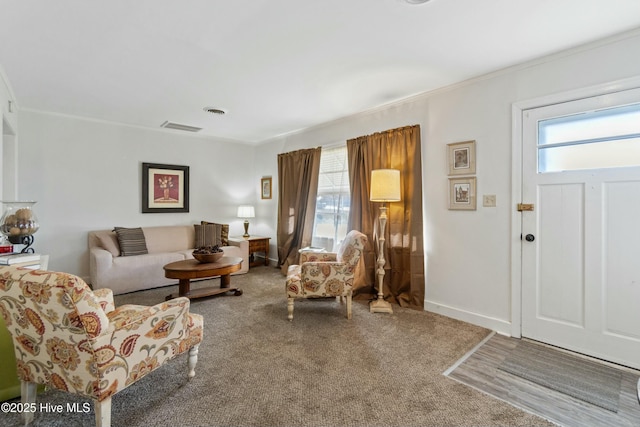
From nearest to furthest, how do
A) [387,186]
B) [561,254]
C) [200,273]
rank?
[561,254]
[387,186]
[200,273]

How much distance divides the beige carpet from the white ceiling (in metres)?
2.42

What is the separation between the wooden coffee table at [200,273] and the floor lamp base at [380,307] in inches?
66.5

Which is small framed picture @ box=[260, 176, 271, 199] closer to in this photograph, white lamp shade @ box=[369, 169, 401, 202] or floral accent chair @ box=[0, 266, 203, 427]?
white lamp shade @ box=[369, 169, 401, 202]

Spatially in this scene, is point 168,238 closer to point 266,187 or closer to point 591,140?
point 266,187

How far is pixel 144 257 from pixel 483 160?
14.2 feet

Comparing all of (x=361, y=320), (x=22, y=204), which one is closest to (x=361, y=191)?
(x=361, y=320)

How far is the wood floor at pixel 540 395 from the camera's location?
1.71 meters

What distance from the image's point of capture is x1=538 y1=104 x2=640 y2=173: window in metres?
2.23

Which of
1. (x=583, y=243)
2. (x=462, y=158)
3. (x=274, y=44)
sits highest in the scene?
(x=274, y=44)

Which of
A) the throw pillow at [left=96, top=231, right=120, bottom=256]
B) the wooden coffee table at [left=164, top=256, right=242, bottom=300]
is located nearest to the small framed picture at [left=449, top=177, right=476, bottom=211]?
the wooden coffee table at [left=164, top=256, right=242, bottom=300]

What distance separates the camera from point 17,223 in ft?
7.90

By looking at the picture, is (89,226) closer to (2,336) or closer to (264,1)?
(2,336)

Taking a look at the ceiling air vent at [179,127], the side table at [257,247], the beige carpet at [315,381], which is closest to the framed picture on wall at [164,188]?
the ceiling air vent at [179,127]

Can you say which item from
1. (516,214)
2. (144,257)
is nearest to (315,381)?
(516,214)
